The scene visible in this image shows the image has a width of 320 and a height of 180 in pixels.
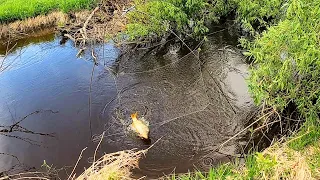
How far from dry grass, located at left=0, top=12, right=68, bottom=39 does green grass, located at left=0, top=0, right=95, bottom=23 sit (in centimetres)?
29

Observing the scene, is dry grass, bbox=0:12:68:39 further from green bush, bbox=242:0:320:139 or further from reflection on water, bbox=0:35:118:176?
green bush, bbox=242:0:320:139

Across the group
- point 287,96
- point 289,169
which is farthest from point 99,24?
point 289,169

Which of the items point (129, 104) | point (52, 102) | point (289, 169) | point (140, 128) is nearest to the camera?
point (289, 169)

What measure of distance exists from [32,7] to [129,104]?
10163mm

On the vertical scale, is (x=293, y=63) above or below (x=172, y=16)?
above

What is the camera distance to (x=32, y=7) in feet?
59.8

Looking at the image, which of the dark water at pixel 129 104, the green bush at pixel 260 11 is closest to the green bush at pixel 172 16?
the dark water at pixel 129 104

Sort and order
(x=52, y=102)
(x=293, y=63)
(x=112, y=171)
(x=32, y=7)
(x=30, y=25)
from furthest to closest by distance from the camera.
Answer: (x=32, y=7), (x=30, y=25), (x=52, y=102), (x=293, y=63), (x=112, y=171)

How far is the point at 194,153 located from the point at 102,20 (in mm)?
10008

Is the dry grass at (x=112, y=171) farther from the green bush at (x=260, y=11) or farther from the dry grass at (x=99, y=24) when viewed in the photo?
the dry grass at (x=99, y=24)

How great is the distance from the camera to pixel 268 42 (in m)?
8.16

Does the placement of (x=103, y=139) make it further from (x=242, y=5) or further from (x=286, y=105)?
(x=242, y=5)

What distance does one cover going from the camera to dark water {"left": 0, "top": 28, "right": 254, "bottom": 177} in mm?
9401

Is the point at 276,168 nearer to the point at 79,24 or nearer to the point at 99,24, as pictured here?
the point at 99,24
